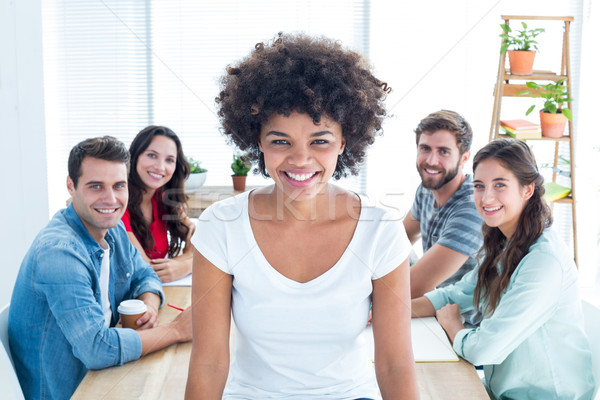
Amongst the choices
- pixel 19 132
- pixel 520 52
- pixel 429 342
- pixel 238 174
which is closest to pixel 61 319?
pixel 429 342

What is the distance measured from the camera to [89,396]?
3.87ft

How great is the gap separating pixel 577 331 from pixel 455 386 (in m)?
0.40

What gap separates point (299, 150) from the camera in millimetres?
1146

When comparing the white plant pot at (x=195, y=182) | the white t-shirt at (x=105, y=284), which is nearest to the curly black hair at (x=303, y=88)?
the white t-shirt at (x=105, y=284)

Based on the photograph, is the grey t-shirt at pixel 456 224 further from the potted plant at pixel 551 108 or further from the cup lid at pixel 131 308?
the potted plant at pixel 551 108

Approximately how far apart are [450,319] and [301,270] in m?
0.52

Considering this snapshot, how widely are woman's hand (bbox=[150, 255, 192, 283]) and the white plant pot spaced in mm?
1508

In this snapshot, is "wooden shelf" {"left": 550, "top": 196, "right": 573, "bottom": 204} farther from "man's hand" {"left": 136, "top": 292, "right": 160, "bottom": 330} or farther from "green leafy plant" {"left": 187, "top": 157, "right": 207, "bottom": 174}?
"man's hand" {"left": 136, "top": 292, "right": 160, "bottom": 330}

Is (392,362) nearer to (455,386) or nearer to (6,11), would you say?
(455,386)

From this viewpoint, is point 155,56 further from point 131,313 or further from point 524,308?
point 524,308

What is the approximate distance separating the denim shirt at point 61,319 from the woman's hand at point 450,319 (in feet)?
2.57

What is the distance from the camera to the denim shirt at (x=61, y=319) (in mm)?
1307

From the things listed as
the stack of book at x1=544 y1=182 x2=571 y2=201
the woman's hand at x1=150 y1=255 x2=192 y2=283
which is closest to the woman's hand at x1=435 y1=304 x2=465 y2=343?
the woman's hand at x1=150 y1=255 x2=192 y2=283

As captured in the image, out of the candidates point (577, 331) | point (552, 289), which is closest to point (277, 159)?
point (552, 289)
